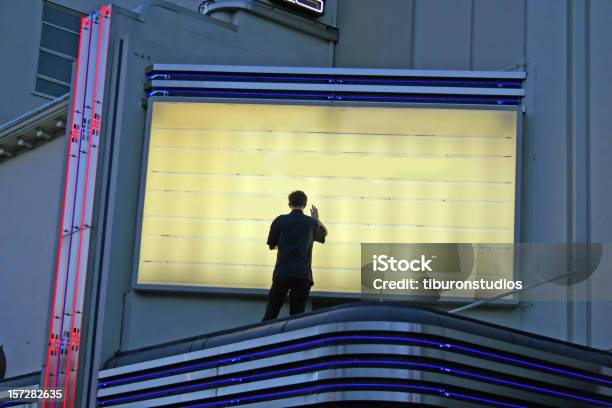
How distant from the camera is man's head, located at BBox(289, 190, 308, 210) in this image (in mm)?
13852

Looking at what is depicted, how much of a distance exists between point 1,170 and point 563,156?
8.81m

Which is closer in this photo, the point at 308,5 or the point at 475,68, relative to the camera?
the point at 475,68

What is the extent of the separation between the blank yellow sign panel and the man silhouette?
1190mm

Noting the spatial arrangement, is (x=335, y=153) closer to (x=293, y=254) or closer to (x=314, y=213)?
(x=314, y=213)

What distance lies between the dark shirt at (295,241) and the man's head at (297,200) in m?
0.06

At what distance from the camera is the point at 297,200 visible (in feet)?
45.4

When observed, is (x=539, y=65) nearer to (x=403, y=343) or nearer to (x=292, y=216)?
(x=292, y=216)

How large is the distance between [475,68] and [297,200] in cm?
366

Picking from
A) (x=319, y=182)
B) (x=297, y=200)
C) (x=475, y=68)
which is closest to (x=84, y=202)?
(x=319, y=182)

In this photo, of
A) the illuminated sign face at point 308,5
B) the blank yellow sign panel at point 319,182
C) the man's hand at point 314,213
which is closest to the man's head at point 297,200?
the man's hand at point 314,213

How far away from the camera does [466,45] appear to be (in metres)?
16.4

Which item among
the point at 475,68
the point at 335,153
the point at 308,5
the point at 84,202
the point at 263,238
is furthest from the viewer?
the point at 308,5

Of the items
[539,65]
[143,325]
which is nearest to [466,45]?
[539,65]

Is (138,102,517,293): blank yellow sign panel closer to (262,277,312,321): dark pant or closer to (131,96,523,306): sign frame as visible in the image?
(131,96,523,306): sign frame
